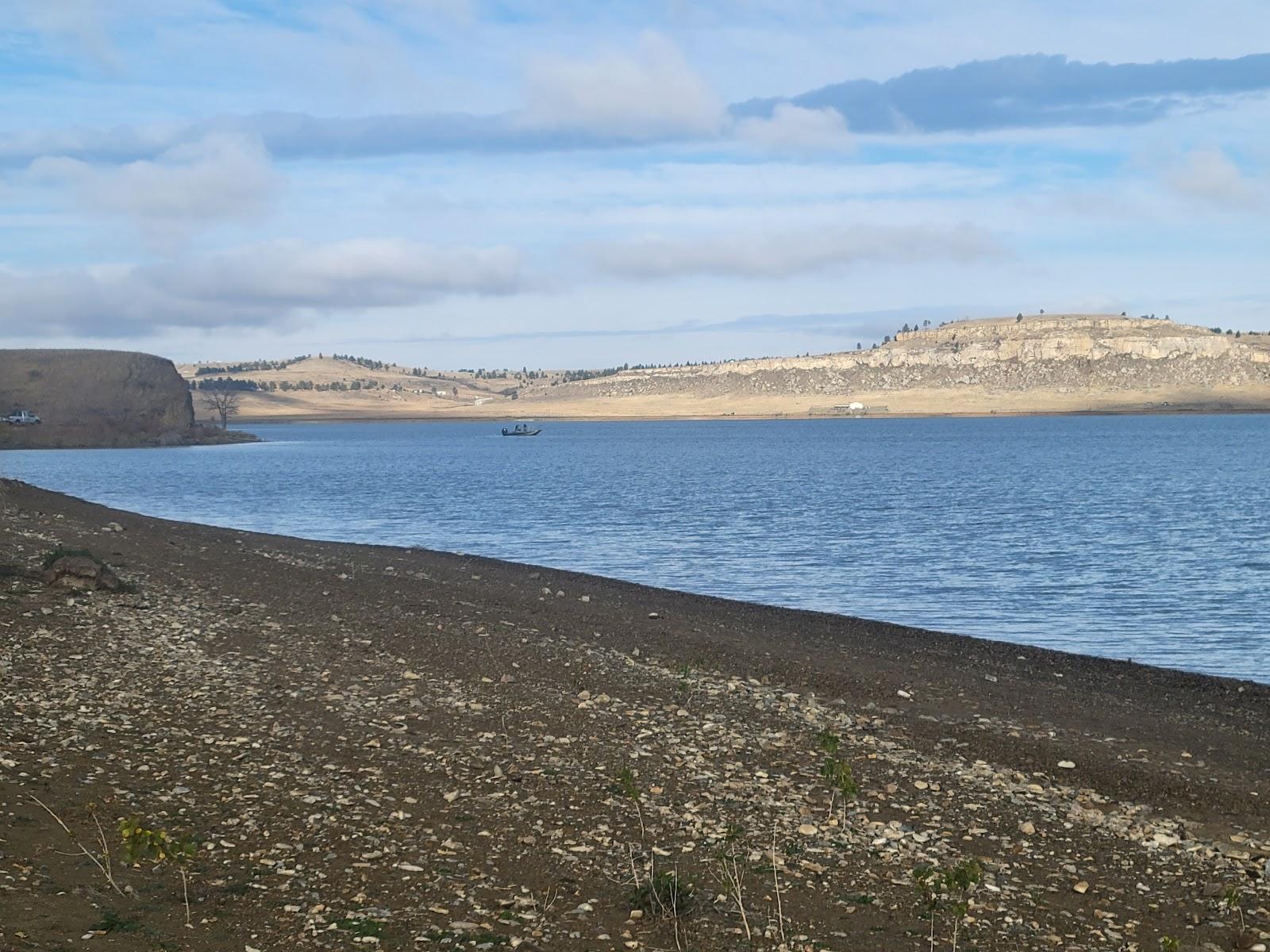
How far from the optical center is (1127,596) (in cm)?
2788

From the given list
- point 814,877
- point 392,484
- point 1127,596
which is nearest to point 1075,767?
point 814,877

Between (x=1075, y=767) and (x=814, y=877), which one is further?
(x=1075, y=767)

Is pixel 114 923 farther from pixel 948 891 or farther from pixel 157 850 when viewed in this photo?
pixel 948 891

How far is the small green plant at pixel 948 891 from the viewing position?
24.4 ft

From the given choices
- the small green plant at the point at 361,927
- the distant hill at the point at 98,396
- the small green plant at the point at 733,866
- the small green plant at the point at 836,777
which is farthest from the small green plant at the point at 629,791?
the distant hill at the point at 98,396

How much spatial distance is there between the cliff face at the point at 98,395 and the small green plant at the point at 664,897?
15144cm

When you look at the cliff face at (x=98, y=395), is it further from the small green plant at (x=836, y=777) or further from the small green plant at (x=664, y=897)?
the small green plant at (x=664, y=897)

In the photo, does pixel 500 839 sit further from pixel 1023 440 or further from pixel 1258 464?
pixel 1023 440

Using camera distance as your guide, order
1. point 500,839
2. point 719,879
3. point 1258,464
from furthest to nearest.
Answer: point 1258,464 → point 500,839 → point 719,879

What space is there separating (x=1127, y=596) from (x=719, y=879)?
72.3 ft

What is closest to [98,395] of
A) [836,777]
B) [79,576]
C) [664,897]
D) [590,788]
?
[79,576]

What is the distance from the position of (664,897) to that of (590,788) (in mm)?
2750

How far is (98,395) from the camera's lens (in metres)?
154

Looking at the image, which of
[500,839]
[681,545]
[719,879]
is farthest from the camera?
[681,545]
